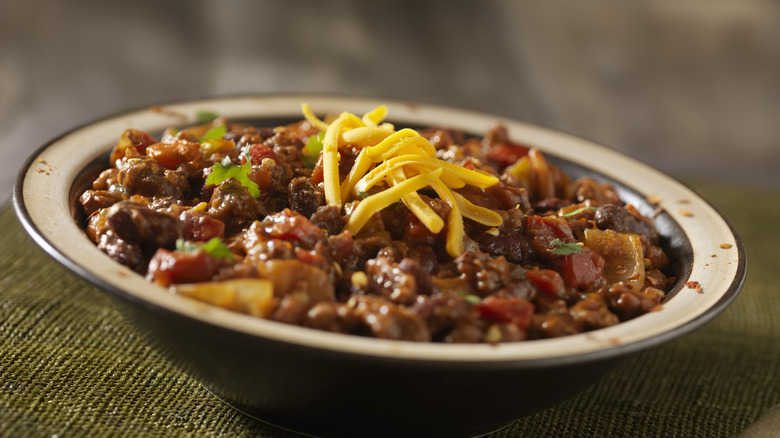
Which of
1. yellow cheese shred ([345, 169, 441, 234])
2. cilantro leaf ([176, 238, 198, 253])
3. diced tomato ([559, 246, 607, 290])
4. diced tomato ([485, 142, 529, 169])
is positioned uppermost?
yellow cheese shred ([345, 169, 441, 234])

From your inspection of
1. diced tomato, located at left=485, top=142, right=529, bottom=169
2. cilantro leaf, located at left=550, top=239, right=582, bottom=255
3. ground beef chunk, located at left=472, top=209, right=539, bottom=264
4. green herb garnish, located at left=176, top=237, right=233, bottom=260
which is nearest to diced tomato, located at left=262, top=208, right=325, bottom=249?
green herb garnish, located at left=176, top=237, right=233, bottom=260

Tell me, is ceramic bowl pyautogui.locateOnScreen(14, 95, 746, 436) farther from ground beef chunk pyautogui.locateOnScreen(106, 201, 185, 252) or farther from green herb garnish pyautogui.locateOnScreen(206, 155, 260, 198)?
green herb garnish pyautogui.locateOnScreen(206, 155, 260, 198)

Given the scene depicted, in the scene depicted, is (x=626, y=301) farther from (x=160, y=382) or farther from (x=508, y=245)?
(x=160, y=382)

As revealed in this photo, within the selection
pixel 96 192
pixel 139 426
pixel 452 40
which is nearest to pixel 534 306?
pixel 139 426

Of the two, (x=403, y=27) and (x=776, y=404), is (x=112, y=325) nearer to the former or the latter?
(x=776, y=404)

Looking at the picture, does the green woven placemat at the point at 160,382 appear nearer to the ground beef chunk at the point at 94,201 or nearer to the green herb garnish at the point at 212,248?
the ground beef chunk at the point at 94,201

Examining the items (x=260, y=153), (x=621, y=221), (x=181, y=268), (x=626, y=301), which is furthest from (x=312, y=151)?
(x=626, y=301)
